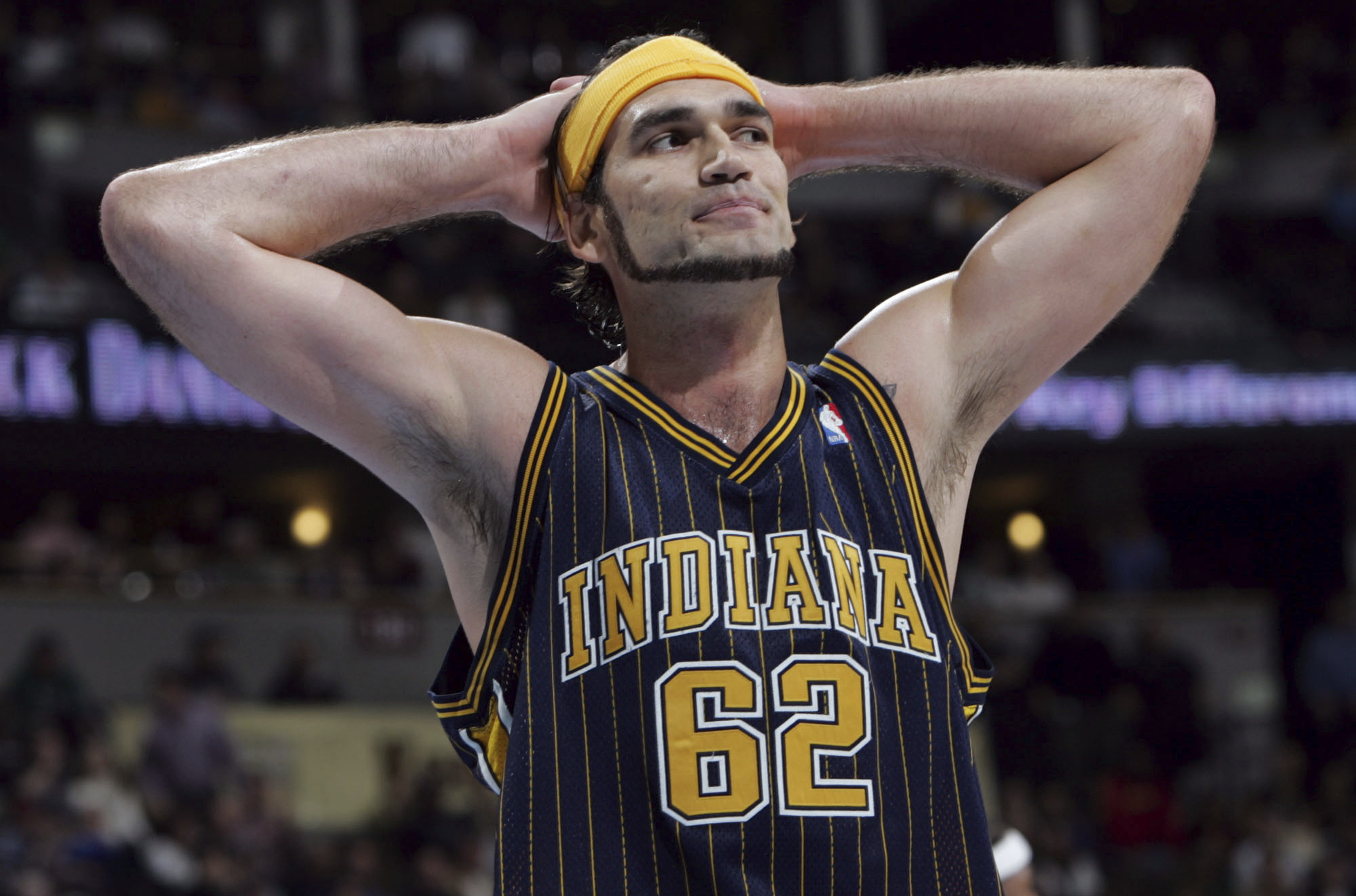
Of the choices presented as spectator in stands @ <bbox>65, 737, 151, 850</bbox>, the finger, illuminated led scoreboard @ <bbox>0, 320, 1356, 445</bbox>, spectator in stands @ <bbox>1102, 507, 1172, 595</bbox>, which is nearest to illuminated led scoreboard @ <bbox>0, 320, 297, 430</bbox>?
illuminated led scoreboard @ <bbox>0, 320, 1356, 445</bbox>

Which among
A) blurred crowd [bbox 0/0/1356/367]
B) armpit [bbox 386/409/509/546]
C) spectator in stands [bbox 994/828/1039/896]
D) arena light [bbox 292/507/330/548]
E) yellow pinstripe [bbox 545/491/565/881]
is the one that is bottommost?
spectator in stands [bbox 994/828/1039/896]

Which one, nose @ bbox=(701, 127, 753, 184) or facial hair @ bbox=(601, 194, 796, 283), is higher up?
nose @ bbox=(701, 127, 753, 184)

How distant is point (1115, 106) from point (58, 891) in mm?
7500

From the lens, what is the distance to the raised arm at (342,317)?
290 centimetres

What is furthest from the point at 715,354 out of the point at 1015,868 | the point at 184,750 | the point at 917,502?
the point at 184,750

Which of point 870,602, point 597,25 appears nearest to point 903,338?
point 870,602

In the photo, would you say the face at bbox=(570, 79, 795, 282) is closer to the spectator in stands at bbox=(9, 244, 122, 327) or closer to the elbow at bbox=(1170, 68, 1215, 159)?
the elbow at bbox=(1170, 68, 1215, 159)

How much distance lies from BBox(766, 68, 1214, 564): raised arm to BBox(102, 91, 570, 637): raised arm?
711 millimetres

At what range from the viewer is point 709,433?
3.03 meters

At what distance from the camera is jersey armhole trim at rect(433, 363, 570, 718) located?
115 inches

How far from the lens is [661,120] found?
3100mm

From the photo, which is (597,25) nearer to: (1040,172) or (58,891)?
(58,891)

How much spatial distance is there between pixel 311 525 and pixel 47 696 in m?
7.50

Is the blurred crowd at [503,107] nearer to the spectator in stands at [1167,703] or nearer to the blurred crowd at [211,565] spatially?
the blurred crowd at [211,565]
